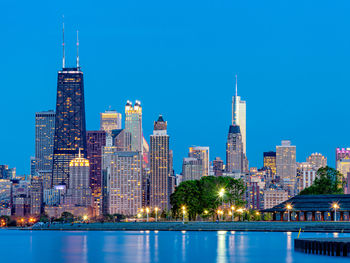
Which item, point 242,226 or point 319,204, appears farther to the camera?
point 242,226

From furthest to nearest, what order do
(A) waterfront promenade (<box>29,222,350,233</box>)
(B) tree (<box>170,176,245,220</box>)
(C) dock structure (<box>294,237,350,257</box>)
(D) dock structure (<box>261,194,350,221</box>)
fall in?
(B) tree (<box>170,176,245,220</box>), (D) dock structure (<box>261,194,350,221</box>), (A) waterfront promenade (<box>29,222,350,233</box>), (C) dock structure (<box>294,237,350,257</box>)

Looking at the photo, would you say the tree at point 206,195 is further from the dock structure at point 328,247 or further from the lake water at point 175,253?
the dock structure at point 328,247

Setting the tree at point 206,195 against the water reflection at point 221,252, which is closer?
the water reflection at point 221,252

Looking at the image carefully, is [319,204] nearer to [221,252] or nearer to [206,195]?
[206,195]

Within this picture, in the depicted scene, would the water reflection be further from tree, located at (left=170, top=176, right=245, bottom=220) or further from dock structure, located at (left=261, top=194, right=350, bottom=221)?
tree, located at (left=170, top=176, right=245, bottom=220)

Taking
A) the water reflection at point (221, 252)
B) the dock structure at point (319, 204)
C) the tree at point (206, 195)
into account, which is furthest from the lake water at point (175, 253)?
the tree at point (206, 195)

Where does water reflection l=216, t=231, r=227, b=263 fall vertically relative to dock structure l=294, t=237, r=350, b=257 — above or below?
below

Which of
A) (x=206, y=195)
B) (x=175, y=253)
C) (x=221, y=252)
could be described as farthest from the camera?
(x=206, y=195)

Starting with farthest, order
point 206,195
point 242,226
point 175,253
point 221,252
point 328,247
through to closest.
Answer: point 206,195 < point 242,226 < point 175,253 < point 221,252 < point 328,247

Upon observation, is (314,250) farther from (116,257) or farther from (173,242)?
(173,242)

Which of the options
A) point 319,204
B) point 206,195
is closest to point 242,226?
point 319,204

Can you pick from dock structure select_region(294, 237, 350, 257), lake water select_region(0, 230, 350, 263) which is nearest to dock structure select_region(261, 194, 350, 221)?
lake water select_region(0, 230, 350, 263)

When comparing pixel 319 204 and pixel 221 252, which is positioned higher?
pixel 319 204

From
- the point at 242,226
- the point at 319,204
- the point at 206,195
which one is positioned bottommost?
the point at 242,226
